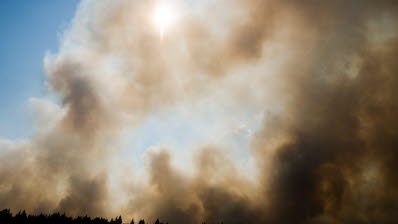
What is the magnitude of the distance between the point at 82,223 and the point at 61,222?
612 inches

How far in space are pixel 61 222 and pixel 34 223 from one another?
65.6 ft

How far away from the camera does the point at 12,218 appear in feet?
655

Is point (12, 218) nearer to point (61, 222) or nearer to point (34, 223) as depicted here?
point (34, 223)

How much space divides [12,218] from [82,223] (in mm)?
54501

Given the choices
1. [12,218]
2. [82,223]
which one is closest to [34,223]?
[12,218]

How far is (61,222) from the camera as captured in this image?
197 metres

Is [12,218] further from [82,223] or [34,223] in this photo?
[82,223]

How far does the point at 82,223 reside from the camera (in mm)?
198250

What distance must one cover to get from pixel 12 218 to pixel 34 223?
63.5 ft

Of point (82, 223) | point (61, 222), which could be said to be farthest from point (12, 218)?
point (82, 223)

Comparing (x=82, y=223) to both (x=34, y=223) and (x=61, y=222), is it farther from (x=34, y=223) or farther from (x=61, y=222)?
(x=34, y=223)

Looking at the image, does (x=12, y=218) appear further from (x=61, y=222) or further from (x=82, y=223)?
(x=82, y=223)

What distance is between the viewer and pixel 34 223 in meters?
196
